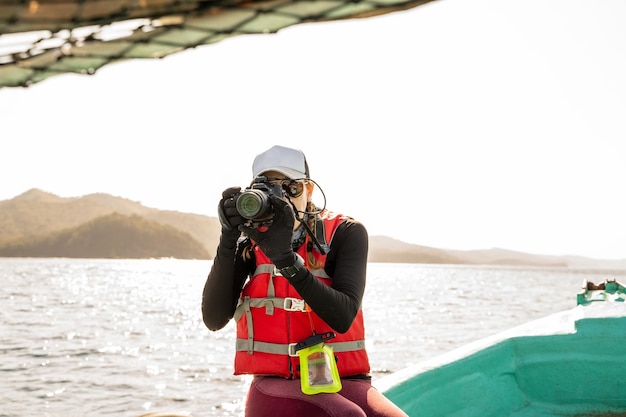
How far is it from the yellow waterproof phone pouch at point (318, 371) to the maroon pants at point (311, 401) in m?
0.03

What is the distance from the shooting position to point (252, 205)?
2104mm

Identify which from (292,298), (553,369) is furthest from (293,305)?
(553,369)

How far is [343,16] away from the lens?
6.60 feet

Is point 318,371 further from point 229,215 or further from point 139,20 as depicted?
Result: point 139,20

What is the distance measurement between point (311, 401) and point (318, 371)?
104mm

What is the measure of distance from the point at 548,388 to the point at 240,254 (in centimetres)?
291

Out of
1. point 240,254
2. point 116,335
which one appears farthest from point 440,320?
point 240,254

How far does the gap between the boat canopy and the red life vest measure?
0.81m

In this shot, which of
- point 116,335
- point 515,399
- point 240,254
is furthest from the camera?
point 116,335

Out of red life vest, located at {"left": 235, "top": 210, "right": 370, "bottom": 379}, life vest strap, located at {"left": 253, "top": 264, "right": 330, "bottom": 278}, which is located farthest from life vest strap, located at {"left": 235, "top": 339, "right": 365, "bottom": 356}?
life vest strap, located at {"left": 253, "top": 264, "right": 330, "bottom": 278}

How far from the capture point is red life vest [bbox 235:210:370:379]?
2.33 meters

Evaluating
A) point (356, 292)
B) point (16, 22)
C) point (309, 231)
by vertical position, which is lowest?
point (356, 292)

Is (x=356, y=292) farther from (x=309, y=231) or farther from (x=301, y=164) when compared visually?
(x=301, y=164)

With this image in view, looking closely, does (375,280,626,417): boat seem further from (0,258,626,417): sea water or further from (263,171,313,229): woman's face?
(0,258,626,417): sea water
